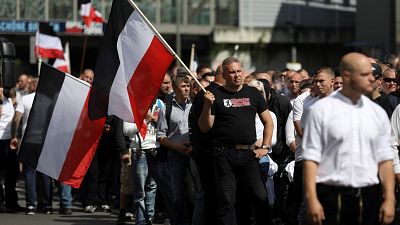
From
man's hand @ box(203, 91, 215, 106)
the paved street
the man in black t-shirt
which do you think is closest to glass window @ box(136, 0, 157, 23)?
the paved street

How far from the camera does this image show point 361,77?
7.68m

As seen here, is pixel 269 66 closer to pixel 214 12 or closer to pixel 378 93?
pixel 214 12

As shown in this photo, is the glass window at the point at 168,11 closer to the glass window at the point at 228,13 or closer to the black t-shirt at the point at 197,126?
the glass window at the point at 228,13

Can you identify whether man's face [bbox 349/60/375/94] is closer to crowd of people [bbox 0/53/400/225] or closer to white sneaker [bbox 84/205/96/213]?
crowd of people [bbox 0/53/400/225]

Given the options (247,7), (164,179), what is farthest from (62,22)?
(164,179)

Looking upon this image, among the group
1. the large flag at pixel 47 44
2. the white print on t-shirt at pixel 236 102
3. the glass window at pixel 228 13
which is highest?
the glass window at pixel 228 13

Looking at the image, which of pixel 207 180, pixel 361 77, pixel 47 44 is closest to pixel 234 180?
pixel 207 180

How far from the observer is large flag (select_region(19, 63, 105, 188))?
12.9 meters

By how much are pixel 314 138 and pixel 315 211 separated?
0.56m

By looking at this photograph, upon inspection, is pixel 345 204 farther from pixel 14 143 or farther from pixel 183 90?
pixel 14 143

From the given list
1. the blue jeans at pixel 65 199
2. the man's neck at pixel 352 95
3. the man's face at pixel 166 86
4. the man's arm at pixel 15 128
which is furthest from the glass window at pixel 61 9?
the man's neck at pixel 352 95

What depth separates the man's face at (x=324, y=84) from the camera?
10852mm

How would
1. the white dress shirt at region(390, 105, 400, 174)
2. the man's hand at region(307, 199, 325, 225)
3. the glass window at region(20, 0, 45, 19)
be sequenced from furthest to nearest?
the glass window at region(20, 0, 45, 19) < the white dress shirt at region(390, 105, 400, 174) < the man's hand at region(307, 199, 325, 225)

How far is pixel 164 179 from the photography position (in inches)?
501
